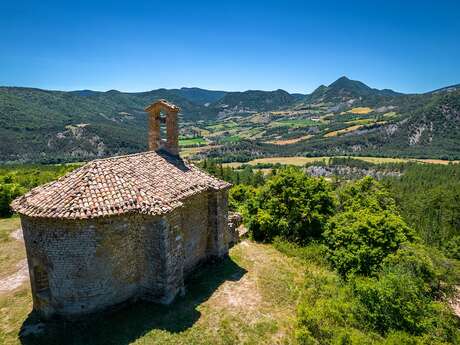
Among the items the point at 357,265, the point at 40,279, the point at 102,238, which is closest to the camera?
the point at 102,238

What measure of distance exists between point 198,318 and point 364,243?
481 inches

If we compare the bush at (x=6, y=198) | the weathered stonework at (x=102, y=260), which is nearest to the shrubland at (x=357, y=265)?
the weathered stonework at (x=102, y=260)

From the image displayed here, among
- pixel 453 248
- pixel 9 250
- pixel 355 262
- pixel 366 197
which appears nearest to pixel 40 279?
pixel 9 250

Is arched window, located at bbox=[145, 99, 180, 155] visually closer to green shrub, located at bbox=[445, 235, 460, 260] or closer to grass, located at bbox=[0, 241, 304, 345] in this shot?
grass, located at bbox=[0, 241, 304, 345]

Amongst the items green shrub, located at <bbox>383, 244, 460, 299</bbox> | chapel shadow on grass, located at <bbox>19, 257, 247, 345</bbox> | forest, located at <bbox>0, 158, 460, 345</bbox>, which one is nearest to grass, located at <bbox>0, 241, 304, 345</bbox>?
chapel shadow on grass, located at <bbox>19, 257, 247, 345</bbox>

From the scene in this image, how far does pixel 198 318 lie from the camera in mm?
12828

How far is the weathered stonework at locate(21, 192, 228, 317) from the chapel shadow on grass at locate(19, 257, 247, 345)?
387mm

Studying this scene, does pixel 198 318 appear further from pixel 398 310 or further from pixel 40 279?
pixel 398 310

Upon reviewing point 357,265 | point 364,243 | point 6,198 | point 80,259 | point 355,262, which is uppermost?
point 80,259

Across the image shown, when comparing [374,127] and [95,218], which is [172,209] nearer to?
[95,218]

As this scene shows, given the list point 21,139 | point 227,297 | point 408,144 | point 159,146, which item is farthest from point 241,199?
point 408,144

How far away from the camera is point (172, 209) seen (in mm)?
12977

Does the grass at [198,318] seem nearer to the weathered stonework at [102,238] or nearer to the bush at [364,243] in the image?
the weathered stonework at [102,238]

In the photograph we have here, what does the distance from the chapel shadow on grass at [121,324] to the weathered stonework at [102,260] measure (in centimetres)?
39
